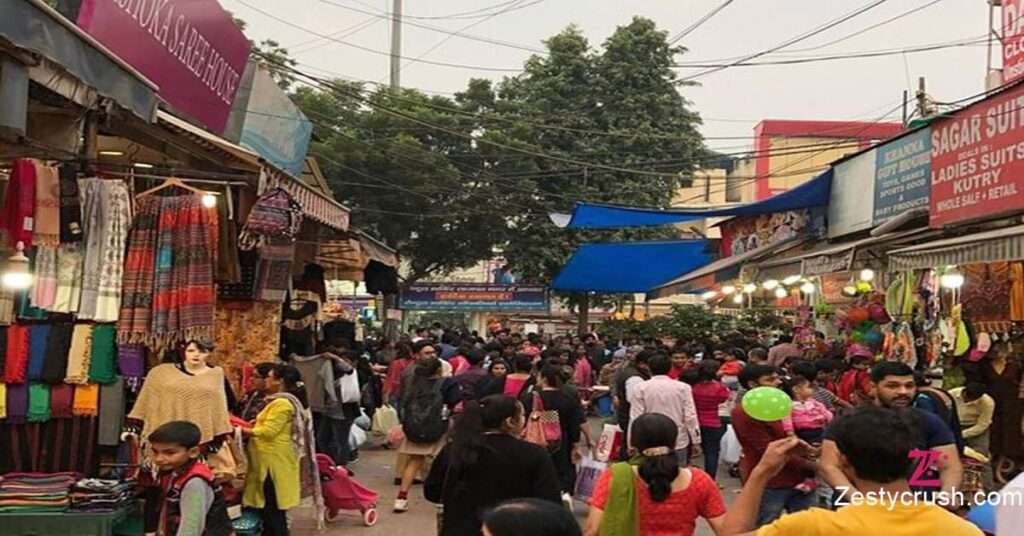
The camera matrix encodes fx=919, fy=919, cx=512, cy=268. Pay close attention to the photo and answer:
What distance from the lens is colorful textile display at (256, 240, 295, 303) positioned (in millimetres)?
8398

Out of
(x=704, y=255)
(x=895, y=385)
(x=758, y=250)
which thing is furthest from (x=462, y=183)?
(x=895, y=385)

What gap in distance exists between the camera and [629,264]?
2048cm

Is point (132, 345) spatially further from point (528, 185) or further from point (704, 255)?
point (528, 185)

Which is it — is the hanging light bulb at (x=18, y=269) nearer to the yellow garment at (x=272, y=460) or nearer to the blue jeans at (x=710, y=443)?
the yellow garment at (x=272, y=460)

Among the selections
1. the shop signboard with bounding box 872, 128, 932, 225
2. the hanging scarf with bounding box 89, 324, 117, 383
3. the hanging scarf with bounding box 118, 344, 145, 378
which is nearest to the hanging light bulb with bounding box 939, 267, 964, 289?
the shop signboard with bounding box 872, 128, 932, 225

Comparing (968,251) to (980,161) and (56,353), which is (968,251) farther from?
(56,353)

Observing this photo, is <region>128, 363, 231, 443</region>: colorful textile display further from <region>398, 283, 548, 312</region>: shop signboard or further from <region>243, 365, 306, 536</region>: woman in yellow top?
<region>398, 283, 548, 312</region>: shop signboard

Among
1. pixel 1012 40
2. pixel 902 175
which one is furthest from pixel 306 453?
pixel 1012 40

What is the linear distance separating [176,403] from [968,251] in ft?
20.5

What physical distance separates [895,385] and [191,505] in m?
3.67

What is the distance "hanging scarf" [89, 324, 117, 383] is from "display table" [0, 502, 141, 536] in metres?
0.89

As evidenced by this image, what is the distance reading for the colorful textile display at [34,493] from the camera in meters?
5.57

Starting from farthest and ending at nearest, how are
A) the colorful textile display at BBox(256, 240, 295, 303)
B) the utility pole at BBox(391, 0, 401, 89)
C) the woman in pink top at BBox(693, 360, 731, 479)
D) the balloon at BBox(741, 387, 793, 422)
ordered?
the utility pole at BBox(391, 0, 401, 89)
the woman in pink top at BBox(693, 360, 731, 479)
the colorful textile display at BBox(256, 240, 295, 303)
the balloon at BBox(741, 387, 793, 422)

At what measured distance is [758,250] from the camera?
16594 mm
